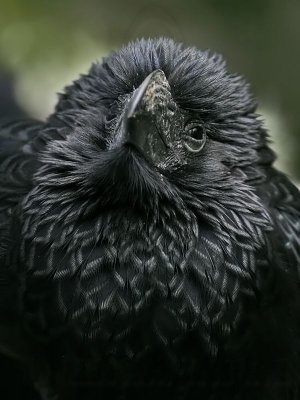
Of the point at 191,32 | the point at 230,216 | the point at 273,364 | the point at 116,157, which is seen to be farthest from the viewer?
the point at 191,32

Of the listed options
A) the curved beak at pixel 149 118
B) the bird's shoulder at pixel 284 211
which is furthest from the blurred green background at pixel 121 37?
the curved beak at pixel 149 118

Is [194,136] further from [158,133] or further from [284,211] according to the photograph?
[284,211]

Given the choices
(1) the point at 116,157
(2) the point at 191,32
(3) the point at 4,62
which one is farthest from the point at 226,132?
(3) the point at 4,62

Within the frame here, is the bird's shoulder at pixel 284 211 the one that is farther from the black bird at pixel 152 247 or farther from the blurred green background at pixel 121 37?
the blurred green background at pixel 121 37

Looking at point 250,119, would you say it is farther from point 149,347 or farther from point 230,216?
point 149,347

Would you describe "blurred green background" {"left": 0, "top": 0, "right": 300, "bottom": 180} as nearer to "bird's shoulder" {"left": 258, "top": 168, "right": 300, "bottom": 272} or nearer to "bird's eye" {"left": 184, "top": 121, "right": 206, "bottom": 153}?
"bird's shoulder" {"left": 258, "top": 168, "right": 300, "bottom": 272}

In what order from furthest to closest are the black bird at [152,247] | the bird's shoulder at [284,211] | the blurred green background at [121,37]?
the blurred green background at [121,37]
the bird's shoulder at [284,211]
the black bird at [152,247]
